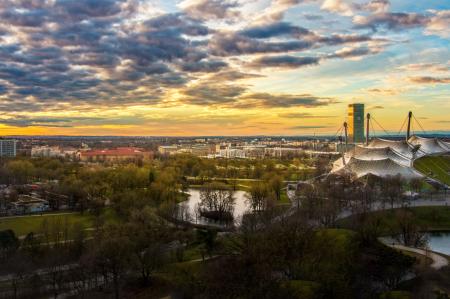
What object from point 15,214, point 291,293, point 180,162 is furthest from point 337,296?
point 180,162

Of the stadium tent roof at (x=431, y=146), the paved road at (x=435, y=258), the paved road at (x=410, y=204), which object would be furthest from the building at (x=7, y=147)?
the paved road at (x=435, y=258)

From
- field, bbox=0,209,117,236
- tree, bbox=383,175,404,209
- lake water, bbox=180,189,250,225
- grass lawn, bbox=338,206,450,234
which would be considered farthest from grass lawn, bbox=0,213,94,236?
tree, bbox=383,175,404,209

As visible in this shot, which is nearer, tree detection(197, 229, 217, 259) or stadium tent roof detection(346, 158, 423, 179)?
tree detection(197, 229, 217, 259)

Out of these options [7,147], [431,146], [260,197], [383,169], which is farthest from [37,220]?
[7,147]

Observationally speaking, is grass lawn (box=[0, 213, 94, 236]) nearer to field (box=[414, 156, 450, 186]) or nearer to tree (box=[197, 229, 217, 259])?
tree (box=[197, 229, 217, 259])

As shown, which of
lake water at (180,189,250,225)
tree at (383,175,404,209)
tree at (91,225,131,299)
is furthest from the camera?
tree at (383,175,404,209)

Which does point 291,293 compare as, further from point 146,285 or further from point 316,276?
point 146,285

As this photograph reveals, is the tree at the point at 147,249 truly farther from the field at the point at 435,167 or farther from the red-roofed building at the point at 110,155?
the red-roofed building at the point at 110,155
